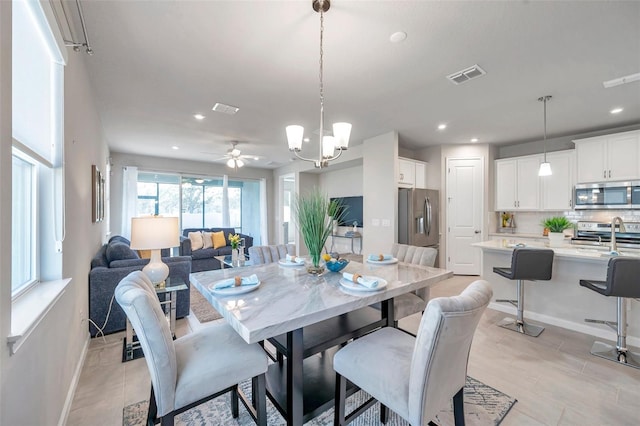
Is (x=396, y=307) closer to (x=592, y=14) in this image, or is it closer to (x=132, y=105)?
(x=592, y=14)

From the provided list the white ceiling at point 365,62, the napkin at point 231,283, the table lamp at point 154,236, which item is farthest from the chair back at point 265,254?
the white ceiling at point 365,62

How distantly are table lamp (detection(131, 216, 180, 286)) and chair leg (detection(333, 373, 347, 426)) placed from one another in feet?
6.26

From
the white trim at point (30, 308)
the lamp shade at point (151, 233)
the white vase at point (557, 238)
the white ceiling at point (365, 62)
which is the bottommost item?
the white trim at point (30, 308)

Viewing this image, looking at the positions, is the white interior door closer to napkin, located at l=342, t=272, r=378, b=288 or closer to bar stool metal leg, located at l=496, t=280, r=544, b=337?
bar stool metal leg, located at l=496, t=280, r=544, b=337

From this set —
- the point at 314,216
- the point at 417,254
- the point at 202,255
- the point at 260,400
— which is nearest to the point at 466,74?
the point at 417,254

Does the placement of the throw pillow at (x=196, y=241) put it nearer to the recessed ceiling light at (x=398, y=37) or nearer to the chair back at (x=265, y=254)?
the chair back at (x=265, y=254)

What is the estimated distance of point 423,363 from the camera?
117cm

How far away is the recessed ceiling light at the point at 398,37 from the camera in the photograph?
210 centimetres

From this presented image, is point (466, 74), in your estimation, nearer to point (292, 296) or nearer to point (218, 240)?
point (292, 296)

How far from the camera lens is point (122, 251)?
3182 millimetres

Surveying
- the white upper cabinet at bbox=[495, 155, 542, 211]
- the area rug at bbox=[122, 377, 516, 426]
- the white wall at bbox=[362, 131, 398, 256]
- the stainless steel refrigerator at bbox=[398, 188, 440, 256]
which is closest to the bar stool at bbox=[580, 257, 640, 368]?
the area rug at bbox=[122, 377, 516, 426]

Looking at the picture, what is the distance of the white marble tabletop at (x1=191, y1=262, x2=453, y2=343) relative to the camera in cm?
122

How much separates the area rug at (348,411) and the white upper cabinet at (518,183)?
4.40 meters

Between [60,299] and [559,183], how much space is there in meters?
6.73
